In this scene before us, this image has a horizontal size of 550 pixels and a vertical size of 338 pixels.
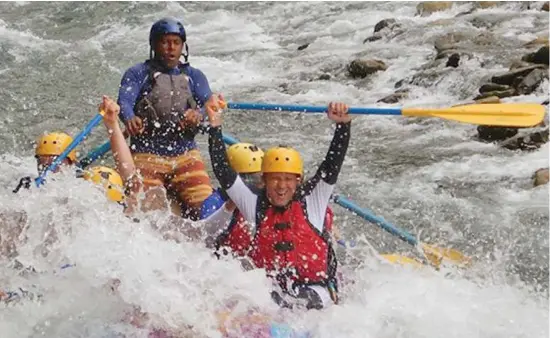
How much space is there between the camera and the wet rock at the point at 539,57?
11500 millimetres

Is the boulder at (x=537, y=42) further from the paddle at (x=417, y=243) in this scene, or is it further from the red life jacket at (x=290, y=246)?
the red life jacket at (x=290, y=246)

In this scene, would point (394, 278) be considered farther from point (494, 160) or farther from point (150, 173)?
point (494, 160)

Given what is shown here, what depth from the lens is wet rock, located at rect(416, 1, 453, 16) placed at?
17281mm

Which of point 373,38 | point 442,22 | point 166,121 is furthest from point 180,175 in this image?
point 442,22

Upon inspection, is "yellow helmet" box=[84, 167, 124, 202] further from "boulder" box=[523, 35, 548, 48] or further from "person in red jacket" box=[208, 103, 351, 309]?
Result: "boulder" box=[523, 35, 548, 48]

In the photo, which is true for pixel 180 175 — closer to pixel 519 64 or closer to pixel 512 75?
pixel 512 75

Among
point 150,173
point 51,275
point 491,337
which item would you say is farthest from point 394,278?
point 51,275

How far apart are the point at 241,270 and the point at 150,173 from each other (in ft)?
4.21

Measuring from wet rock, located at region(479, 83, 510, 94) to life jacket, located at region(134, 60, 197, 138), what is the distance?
6.72 metres

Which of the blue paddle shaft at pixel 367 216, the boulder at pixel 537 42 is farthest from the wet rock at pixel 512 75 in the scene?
the blue paddle shaft at pixel 367 216

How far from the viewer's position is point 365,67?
13.5m

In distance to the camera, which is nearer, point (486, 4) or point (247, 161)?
point (247, 161)

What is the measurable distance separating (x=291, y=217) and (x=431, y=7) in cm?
1387

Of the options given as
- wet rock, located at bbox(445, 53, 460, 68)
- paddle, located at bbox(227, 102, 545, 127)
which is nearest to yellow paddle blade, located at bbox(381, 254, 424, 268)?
paddle, located at bbox(227, 102, 545, 127)
